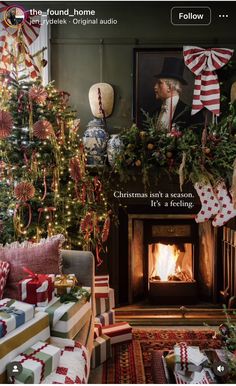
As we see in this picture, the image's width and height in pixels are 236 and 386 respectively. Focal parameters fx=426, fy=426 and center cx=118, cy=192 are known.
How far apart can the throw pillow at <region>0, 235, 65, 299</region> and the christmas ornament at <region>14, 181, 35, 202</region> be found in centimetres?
50

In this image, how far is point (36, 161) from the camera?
262 cm

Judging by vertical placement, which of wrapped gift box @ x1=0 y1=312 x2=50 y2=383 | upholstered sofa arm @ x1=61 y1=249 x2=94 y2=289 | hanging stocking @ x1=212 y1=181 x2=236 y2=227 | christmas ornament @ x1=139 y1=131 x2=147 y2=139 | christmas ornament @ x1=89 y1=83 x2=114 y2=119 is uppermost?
christmas ornament @ x1=89 y1=83 x2=114 y2=119

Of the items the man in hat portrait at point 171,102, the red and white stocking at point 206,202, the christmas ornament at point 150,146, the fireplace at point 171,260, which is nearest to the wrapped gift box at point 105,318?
the fireplace at point 171,260

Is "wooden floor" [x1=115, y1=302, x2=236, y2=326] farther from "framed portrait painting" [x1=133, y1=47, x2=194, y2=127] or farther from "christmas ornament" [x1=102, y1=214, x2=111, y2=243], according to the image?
"framed portrait painting" [x1=133, y1=47, x2=194, y2=127]

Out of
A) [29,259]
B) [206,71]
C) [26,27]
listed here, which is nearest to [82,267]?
[29,259]

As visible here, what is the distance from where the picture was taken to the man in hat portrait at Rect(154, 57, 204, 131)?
2979 millimetres

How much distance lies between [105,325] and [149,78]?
168cm

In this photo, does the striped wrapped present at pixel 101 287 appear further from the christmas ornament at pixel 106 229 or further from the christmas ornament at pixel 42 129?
the christmas ornament at pixel 42 129

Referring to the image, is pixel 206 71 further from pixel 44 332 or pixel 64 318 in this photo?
pixel 44 332

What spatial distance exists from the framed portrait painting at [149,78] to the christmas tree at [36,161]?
0.52 meters

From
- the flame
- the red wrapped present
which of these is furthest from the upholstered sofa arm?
the flame

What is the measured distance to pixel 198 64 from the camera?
9.89 ft

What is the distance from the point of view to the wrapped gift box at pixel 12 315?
1284 millimetres

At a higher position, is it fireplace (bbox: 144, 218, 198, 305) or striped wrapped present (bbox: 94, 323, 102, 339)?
fireplace (bbox: 144, 218, 198, 305)
